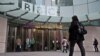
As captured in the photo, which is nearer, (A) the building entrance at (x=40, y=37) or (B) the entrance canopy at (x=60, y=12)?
(B) the entrance canopy at (x=60, y=12)

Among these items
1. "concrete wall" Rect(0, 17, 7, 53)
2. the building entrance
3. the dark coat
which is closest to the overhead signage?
the building entrance

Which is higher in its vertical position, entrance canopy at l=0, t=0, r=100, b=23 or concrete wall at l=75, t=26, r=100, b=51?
entrance canopy at l=0, t=0, r=100, b=23

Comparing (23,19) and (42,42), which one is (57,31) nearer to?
(42,42)

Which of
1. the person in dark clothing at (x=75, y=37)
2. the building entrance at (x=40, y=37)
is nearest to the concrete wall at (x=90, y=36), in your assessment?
the building entrance at (x=40, y=37)

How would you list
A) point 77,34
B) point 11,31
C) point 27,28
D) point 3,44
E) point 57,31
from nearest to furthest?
point 77,34, point 3,44, point 11,31, point 27,28, point 57,31

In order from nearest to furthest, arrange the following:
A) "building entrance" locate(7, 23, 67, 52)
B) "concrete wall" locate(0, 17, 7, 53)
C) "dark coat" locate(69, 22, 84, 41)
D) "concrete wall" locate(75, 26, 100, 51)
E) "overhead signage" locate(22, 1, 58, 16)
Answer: "dark coat" locate(69, 22, 84, 41)
"concrete wall" locate(0, 17, 7, 53)
"concrete wall" locate(75, 26, 100, 51)
"overhead signage" locate(22, 1, 58, 16)
"building entrance" locate(7, 23, 67, 52)

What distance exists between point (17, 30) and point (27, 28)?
4.66 ft

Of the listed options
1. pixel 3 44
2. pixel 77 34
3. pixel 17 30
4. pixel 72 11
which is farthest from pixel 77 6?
pixel 77 34

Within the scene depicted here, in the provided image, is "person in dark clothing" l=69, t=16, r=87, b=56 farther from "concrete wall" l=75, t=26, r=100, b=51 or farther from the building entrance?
the building entrance

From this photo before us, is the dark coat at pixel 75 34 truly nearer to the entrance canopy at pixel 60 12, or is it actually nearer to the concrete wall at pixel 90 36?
the entrance canopy at pixel 60 12

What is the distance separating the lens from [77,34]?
906cm

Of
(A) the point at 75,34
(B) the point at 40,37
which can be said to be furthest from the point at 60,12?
(A) the point at 75,34

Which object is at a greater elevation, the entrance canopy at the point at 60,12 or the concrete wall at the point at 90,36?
the entrance canopy at the point at 60,12

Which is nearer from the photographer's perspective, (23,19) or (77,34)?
(77,34)
